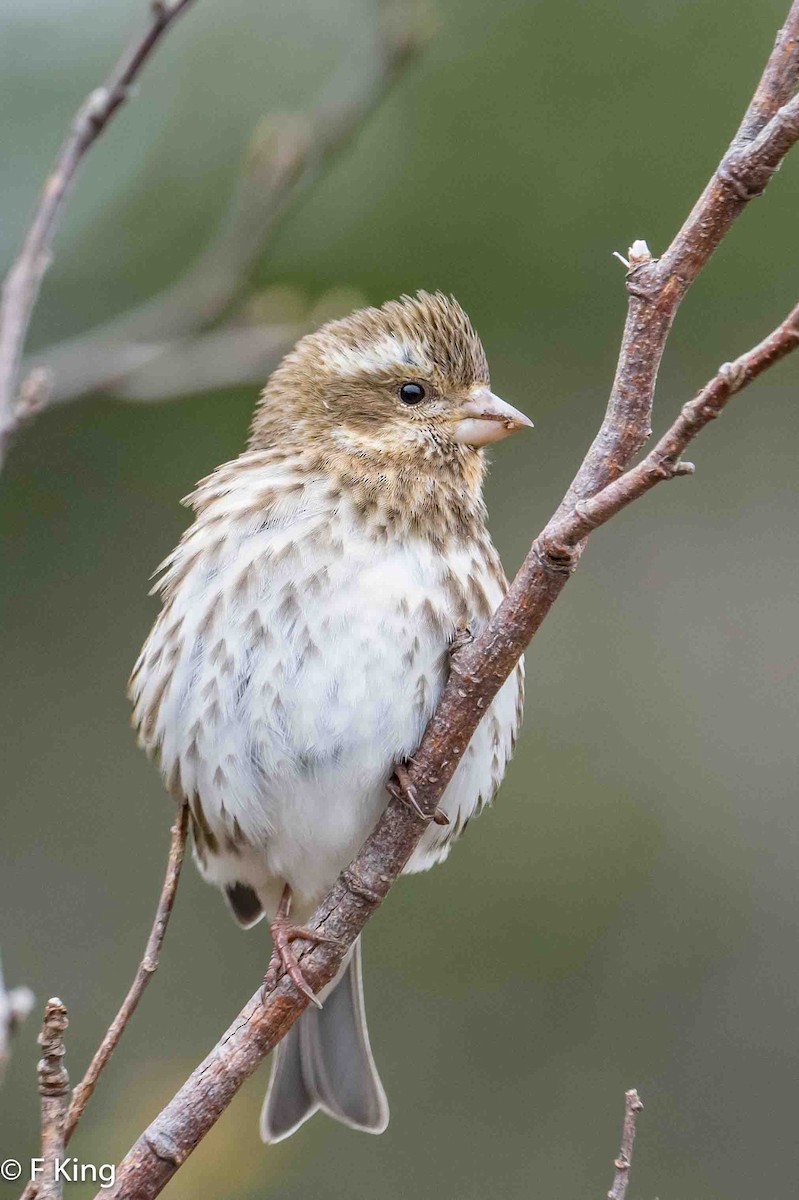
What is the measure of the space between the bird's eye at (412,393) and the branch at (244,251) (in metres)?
A: 0.43

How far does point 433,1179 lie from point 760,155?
4835 millimetres

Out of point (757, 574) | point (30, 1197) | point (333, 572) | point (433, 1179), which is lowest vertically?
point (30, 1197)

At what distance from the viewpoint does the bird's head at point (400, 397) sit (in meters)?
3.98

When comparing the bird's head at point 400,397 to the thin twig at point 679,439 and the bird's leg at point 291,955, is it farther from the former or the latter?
the thin twig at point 679,439

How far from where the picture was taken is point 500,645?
288 centimetres

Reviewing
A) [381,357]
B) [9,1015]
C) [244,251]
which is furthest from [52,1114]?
[244,251]

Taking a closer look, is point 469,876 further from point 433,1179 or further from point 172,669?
point 172,669

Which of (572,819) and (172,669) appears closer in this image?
(172,669)

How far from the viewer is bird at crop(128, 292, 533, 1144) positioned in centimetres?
364

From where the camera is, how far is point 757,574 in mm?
7133

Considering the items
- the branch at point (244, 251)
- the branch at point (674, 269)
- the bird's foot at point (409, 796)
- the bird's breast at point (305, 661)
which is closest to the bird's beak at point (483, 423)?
the bird's breast at point (305, 661)

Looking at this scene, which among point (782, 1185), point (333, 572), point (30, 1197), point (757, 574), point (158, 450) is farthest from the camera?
point (757, 574)

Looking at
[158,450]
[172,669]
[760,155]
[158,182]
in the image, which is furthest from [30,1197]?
[158,182]

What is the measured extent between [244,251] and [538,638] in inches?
118
